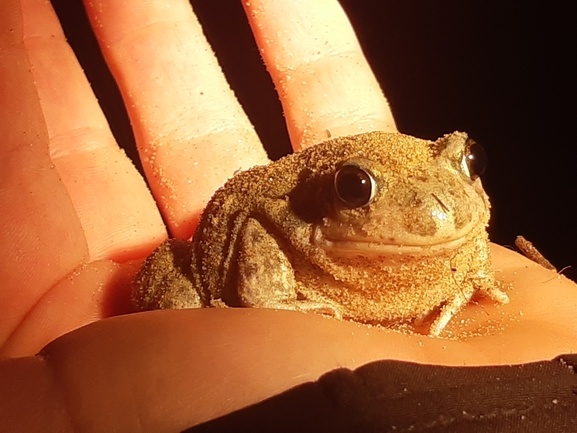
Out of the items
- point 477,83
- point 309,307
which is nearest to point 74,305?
point 309,307

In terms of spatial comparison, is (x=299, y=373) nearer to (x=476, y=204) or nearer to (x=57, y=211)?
(x=476, y=204)

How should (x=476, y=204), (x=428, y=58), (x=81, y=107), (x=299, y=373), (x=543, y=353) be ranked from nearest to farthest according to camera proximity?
1. (x=299, y=373)
2. (x=543, y=353)
3. (x=476, y=204)
4. (x=81, y=107)
5. (x=428, y=58)

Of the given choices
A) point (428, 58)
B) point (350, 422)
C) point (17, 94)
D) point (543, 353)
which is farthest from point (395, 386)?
point (428, 58)

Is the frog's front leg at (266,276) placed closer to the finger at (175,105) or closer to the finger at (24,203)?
the finger at (24,203)

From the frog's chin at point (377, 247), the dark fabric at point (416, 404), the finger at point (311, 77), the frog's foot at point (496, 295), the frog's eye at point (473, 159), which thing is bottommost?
the frog's foot at point (496, 295)

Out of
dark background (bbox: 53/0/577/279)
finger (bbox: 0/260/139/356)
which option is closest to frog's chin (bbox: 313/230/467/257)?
finger (bbox: 0/260/139/356)

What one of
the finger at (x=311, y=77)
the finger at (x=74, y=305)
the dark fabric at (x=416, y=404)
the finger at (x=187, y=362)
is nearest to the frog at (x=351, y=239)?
the finger at (x=74, y=305)

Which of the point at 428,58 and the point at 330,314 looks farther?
the point at 428,58
